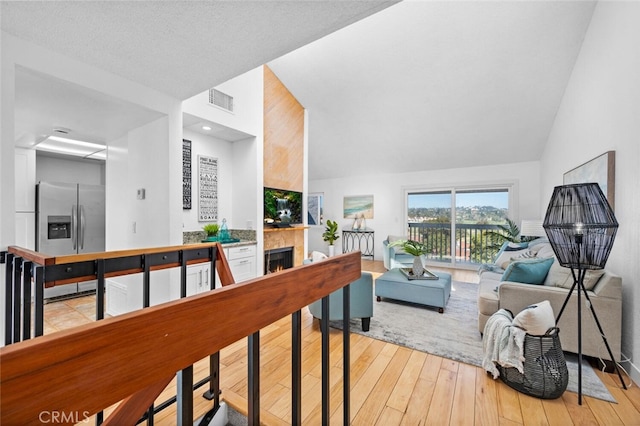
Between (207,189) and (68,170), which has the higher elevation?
(68,170)

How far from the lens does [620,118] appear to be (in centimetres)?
233

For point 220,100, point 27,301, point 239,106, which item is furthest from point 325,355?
point 239,106

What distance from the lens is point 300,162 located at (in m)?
4.99

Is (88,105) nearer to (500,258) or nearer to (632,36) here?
(632,36)

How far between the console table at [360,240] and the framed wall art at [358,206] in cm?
39

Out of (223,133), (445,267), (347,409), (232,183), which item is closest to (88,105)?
(223,133)

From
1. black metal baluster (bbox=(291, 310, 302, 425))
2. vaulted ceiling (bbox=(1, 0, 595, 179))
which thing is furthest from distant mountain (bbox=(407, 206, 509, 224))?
black metal baluster (bbox=(291, 310, 302, 425))

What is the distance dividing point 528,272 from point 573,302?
36 centimetres

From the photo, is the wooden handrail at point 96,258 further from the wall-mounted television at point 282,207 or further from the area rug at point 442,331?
the wall-mounted television at point 282,207

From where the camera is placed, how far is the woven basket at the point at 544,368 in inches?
69.1

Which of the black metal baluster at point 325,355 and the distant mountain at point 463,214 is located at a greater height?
the distant mountain at point 463,214

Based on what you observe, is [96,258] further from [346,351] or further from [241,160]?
[241,160]

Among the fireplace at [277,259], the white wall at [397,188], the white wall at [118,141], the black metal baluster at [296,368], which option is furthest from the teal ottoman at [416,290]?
the white wall at [397,188]

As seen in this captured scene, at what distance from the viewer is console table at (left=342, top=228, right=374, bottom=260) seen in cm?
701
